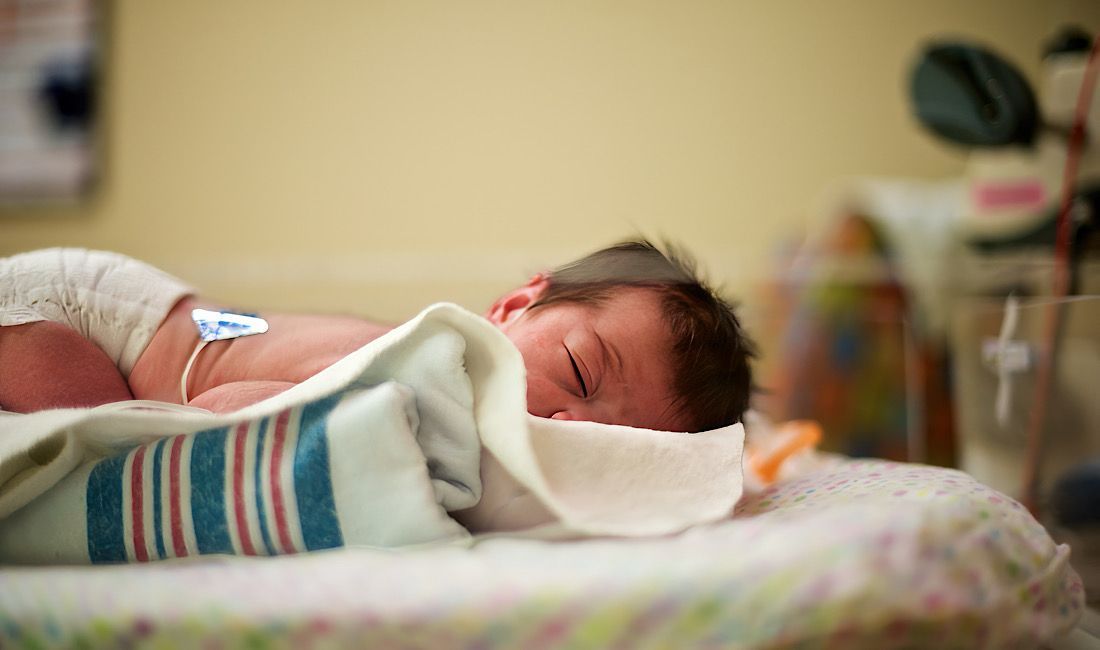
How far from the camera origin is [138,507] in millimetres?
467

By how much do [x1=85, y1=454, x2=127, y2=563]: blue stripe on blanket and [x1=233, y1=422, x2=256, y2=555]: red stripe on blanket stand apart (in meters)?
0.07

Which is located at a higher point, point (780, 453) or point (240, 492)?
point (240, 492)

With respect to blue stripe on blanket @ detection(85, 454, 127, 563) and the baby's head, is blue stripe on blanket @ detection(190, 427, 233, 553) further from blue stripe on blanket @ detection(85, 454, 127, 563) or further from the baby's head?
the baby's head

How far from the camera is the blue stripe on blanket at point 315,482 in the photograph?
17.8 inches

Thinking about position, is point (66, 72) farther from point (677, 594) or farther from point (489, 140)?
point (677, 594)

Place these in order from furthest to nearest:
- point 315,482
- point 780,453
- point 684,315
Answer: point 780,453 → point 684,315 → point 315,482

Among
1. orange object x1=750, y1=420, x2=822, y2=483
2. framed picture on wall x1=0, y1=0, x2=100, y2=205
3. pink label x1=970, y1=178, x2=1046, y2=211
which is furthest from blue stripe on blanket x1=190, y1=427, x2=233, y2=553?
framed picture on wall x1=0, y1=0, x2=100, y2=205

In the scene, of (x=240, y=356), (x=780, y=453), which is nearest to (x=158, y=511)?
(x=240, y=356)

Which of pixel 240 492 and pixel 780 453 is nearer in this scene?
pixel 240 492

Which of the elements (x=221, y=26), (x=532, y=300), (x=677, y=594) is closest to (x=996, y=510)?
(x=677, y=594)

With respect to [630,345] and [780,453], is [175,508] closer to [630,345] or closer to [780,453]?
[630,345]

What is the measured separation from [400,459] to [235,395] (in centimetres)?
14

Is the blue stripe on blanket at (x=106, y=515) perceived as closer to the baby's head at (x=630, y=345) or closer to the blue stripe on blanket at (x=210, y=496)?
the blue stripe on blanket at (x=210, y=496)

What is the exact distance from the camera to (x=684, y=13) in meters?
1.94
